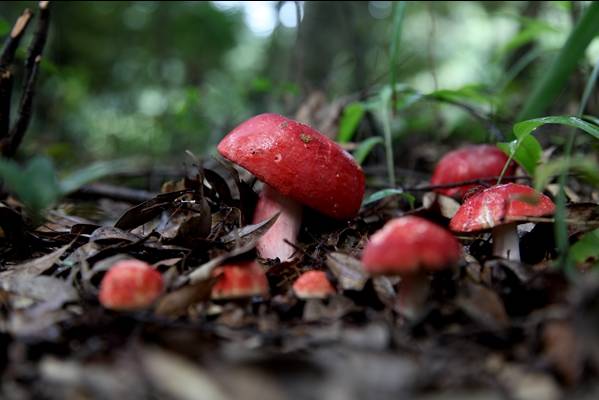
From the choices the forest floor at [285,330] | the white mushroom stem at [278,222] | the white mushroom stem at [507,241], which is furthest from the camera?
the white mushroom stem at [278,222]

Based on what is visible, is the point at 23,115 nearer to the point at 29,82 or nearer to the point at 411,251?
the point at 29,82

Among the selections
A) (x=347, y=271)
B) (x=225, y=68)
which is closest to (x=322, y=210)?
(x=347, y=271)

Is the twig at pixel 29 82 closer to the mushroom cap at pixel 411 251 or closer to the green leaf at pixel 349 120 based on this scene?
the green leaf at pixel 349 120

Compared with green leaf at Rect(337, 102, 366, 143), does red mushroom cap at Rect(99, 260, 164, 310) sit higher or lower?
lower

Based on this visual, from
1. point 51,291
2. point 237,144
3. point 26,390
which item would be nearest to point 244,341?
point 26,390

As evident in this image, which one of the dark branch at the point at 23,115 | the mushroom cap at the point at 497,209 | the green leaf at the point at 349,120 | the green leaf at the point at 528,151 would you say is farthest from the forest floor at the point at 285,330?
the green leaf at the point at 349,120

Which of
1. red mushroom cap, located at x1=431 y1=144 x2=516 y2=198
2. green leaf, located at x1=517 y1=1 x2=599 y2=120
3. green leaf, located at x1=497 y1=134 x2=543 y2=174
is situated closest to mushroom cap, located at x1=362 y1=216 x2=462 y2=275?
green leaf, located at x1=497 y1=134 x2=543 y2=174

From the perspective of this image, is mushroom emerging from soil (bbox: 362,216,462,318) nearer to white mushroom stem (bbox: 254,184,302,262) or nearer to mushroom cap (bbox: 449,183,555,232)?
mushroom cap (bbox: 449,183,555,232)
